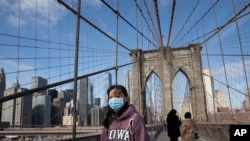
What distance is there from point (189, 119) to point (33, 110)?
278 cm

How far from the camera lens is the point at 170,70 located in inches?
1212

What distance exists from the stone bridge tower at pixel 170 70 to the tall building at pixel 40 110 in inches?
819

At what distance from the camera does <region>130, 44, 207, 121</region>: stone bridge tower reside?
→ 27.7 meters

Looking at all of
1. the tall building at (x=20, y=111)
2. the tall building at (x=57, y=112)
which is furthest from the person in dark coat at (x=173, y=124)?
the tall building at (x=20, y=111)

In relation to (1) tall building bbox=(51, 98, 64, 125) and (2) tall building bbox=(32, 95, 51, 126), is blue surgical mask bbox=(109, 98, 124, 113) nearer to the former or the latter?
(2) tall building bbox=(32, 95, 51, 126)

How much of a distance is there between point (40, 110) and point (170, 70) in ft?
86.1

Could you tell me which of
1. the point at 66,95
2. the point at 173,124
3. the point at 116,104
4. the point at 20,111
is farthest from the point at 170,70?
the point at 116,104

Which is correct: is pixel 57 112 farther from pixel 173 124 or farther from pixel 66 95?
pixel 173 124

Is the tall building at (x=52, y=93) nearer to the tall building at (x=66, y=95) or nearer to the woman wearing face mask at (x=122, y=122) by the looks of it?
the tall building at (x=66, y=95)

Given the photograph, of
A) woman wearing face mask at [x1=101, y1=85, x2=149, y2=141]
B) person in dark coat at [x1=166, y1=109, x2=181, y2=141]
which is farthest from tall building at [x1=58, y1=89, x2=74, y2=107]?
woman wearing face mask at [x1=101, y1=85, x2=149, y2=141]

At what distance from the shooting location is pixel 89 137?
3781 mm

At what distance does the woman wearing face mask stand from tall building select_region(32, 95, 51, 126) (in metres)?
2.89

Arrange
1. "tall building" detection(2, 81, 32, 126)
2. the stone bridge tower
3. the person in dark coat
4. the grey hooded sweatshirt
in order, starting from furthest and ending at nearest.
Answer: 1. the stone bridge tower
2. the person in dark coat
3. "tall building" detection(2, 81, 32, 126)
4. the grey hooded sweatshirt

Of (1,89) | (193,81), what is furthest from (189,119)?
(193,81)
